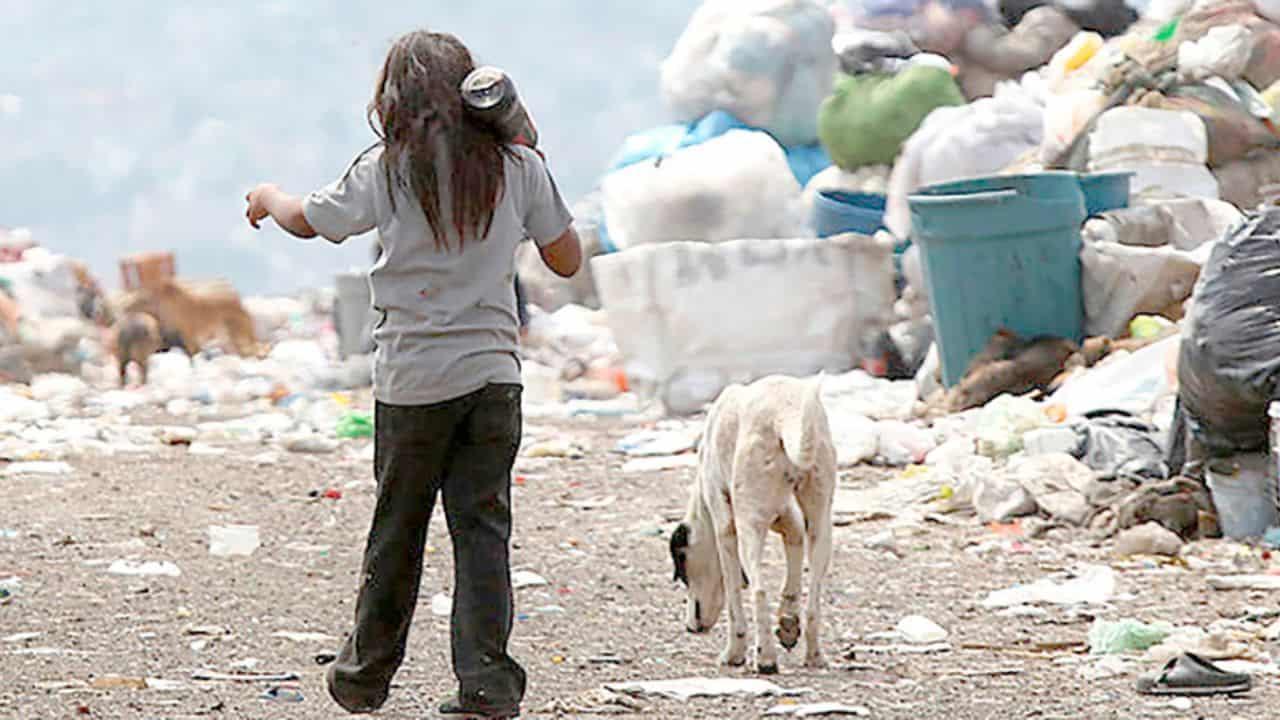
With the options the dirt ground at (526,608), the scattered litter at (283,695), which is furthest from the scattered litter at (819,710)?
the scattered litter at (283,695)

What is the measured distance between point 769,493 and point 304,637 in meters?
1.29

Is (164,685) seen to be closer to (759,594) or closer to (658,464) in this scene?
(759,594)

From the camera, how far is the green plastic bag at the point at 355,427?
9.52m

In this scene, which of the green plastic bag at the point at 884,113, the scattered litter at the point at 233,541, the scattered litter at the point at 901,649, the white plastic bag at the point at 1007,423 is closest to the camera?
the scattered litter at the point at 901,649

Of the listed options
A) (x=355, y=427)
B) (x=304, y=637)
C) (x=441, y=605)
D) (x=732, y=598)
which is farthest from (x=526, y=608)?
(x=355, y=427)

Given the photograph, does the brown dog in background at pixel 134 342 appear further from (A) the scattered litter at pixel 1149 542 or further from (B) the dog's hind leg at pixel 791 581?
(B) the dog's hind leg at pixel 791 581

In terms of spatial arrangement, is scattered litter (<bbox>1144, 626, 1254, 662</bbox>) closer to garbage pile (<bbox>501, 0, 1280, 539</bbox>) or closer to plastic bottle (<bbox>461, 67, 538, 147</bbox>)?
garbage pile (<bbox>501, 0, 1280, 539</bbox>)

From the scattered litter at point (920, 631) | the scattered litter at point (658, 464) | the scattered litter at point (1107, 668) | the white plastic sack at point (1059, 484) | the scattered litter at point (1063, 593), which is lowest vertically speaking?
the scattered litter at point (658, 464)

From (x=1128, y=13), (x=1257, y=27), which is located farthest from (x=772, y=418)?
(x=1128, y=13)

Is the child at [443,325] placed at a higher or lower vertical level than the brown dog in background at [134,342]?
higher

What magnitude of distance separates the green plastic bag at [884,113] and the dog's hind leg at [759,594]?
30.2 ft

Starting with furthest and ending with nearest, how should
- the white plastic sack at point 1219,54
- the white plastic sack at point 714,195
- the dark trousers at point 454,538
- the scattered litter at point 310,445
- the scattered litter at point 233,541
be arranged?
the white plastic sack at point 714,195 → the white plastic sack at point 1219,54 → the scattered litter at point 310,445 → the scattered litter at point 233,541 → the dark trousers at point 454,538

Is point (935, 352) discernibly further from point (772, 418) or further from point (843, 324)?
point (772, 418)

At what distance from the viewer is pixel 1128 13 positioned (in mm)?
15008
